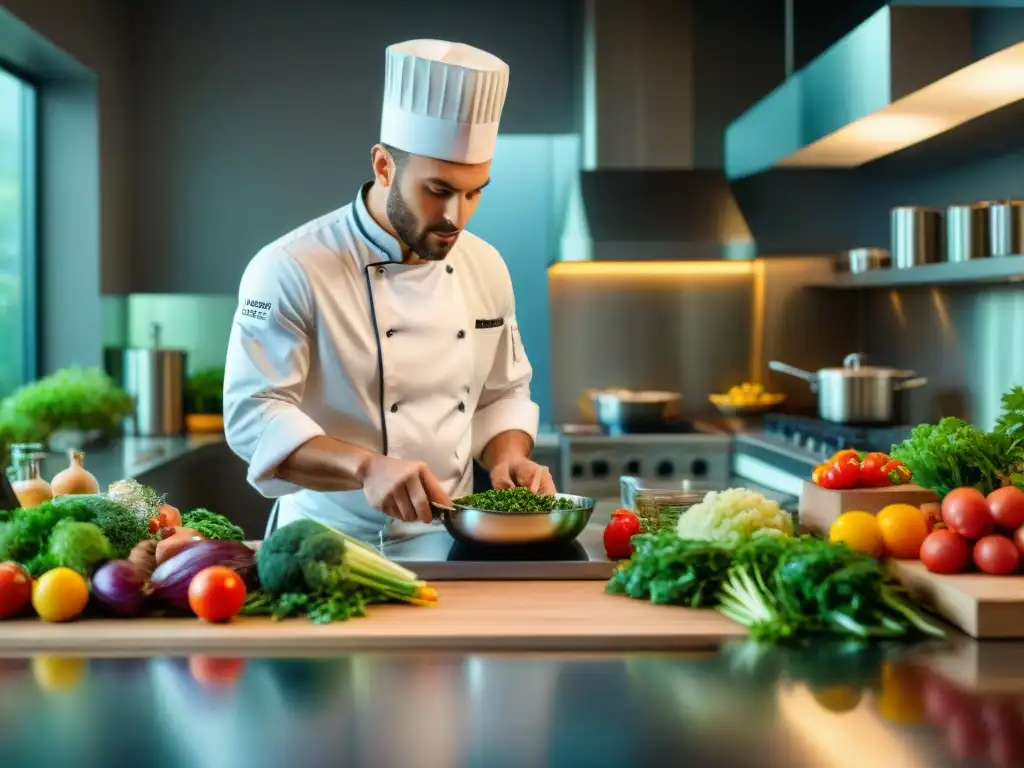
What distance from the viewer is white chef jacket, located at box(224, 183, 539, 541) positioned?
2447 mm

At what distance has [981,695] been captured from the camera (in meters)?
1.44

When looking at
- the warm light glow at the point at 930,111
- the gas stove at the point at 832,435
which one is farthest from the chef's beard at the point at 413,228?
the gas stove at the point at 832,435

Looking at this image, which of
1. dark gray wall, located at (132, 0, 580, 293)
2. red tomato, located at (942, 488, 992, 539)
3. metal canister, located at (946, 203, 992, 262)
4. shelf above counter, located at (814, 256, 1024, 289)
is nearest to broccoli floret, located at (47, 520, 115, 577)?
red tomato, located at (942, 488, 992, 539)

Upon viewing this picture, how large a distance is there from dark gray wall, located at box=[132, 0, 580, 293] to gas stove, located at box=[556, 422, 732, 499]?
5.29ft

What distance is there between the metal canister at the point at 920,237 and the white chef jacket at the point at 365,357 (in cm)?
192

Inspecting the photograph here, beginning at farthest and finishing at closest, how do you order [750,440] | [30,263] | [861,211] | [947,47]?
[861,211] < [30,263] < [750,440] < [947,47]

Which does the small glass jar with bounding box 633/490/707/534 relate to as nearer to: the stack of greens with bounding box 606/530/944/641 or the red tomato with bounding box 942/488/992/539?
the stack of greens with bounding box 606/530/944/641

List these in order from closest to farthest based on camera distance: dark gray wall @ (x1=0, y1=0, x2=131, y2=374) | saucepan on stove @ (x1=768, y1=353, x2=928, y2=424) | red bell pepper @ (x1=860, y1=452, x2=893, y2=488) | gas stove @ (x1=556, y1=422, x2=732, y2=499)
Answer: red bell pepper @ (x1=860, y1=452, x2=893, y2=488) < saucepan on stove @ (x1=768, y1=353, x2=928, y2=424) < gas stove @ (x1=556, y1=422, x2=732, y2=499) < dark gray wall @ (x1=0, y1=0, x2=131, y2=374)

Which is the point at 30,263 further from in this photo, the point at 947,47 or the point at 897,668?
the point at 897,668

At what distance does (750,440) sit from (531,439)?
77.5 inches

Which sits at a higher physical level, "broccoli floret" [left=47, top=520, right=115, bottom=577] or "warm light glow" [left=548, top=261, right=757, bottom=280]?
"warm light glow" [left=548, top=261, right=757, bottom=280]

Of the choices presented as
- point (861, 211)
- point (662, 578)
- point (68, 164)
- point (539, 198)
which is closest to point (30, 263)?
point (68, 164)

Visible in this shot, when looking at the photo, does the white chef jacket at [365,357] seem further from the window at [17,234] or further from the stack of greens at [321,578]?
the window at [17,234]

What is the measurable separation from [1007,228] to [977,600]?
7.11ft
